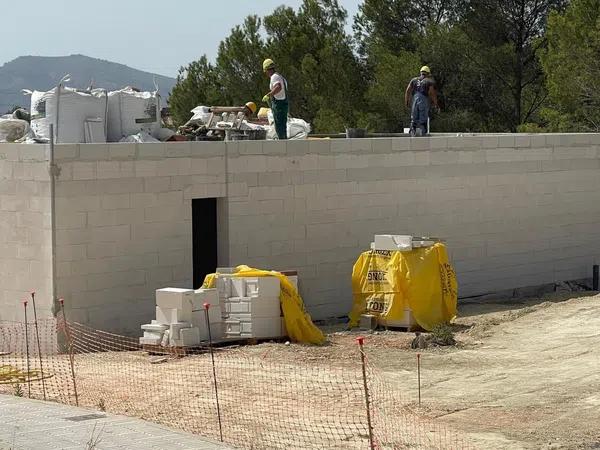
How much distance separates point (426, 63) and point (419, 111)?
17554mm

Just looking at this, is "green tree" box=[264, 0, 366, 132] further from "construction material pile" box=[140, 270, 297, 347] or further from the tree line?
"construction material pile" box=[140, 270, 297, 347]

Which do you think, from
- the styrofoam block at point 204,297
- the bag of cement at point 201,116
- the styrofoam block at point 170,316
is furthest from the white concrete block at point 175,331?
the bag of cement at point 201,116

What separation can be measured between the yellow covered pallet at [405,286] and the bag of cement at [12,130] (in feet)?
18.6

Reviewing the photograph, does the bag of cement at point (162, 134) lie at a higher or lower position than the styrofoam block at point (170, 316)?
higher

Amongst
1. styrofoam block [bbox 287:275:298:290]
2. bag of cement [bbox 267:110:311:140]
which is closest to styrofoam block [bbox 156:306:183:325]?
styrofoam block [bbox 287:275:298:290]

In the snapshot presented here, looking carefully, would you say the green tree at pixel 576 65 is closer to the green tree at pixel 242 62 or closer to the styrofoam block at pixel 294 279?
the green tree at pixel 242 62

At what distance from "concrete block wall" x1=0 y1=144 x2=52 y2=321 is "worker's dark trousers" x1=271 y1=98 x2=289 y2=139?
17.1 feet

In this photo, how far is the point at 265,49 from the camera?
45.4m

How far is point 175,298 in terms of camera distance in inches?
673

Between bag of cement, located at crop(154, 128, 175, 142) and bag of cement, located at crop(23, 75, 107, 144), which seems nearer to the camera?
bag of cement, located at crop(23, 75, 107, 144)

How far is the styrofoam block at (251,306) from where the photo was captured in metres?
17.7

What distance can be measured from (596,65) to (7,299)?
76.7 feet

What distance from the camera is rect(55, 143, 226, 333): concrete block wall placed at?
1755 cm

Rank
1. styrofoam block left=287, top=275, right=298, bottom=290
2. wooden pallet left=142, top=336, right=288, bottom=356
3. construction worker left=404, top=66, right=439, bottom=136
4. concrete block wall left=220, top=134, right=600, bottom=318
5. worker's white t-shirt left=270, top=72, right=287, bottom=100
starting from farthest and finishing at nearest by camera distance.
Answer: construction worker left=404, top=66, right=439, bottom=136 → worker's white t-shirt left=270, top=72, right=287, bottom=100 → concrete block wall left=220, top=134, right=600, bottom=318 → styrofoam block left=287, top=275, right=298, bottom=290 → wooden pallet left=142, top=336, right=288, bottom=356
